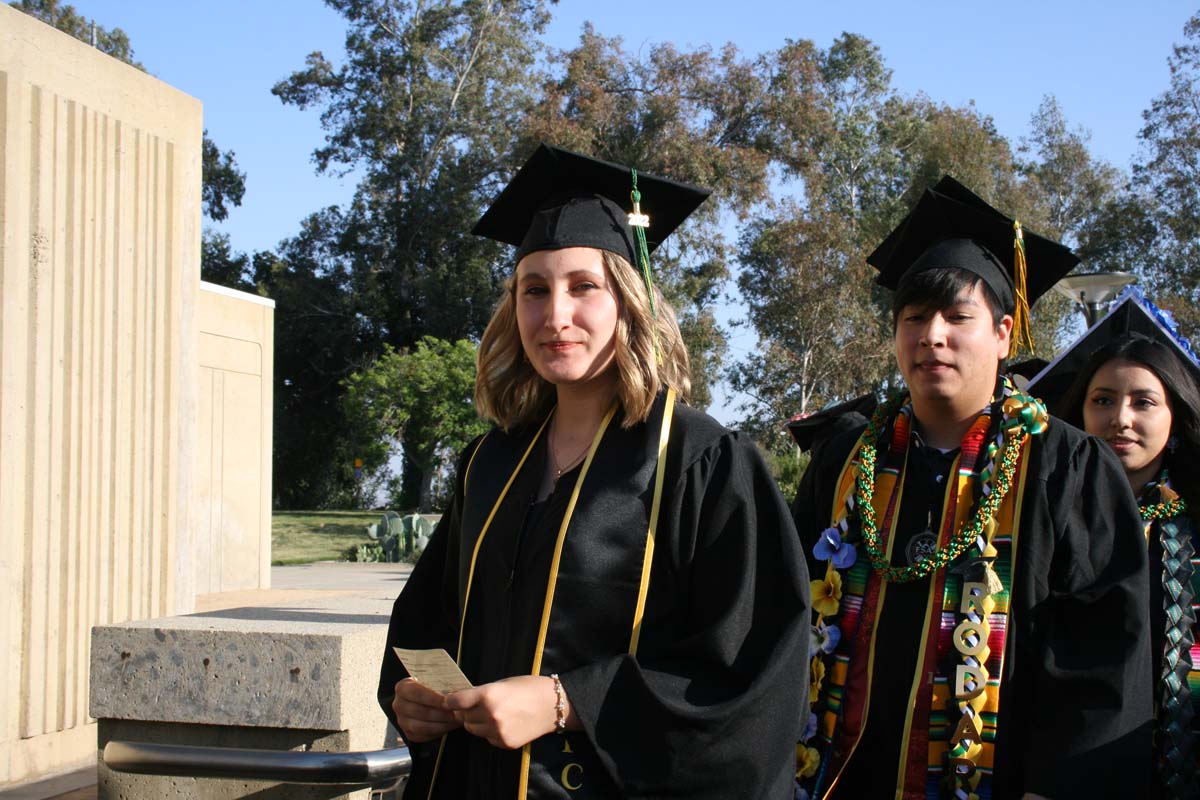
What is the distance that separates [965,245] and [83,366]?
5209 millimetres

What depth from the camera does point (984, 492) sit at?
2531 millimetres

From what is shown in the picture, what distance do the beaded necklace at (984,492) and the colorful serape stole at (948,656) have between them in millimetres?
19

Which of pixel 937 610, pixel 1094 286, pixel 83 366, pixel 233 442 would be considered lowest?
pixel 937 610

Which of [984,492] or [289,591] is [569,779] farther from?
[289,591]

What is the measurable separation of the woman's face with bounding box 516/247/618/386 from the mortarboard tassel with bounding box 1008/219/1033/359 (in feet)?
3.99

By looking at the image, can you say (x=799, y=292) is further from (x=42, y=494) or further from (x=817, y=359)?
(x=42, y=494)

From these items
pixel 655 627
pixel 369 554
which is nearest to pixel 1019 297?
pixel 655 627

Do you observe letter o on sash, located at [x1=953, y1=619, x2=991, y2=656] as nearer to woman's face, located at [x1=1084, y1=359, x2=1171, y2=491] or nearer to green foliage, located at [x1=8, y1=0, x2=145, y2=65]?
woman's face, located at [x1=1084, y1=359, x2=1171, y2=491]

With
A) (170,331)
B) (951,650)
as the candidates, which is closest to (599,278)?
(951,650)

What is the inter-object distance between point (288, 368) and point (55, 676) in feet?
98.2

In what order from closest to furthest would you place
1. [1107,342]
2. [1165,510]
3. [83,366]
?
[1165,510], [1107,342], [83,366]

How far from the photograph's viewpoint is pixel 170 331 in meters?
7.13

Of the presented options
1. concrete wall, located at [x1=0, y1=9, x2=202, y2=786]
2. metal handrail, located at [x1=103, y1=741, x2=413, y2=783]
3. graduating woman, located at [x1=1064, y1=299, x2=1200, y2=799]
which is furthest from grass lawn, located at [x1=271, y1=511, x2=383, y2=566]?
graduating woman, located at [x1=1064, y1=299, x2=1200, y2=799]

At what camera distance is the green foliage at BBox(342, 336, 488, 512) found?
23.4 metres
